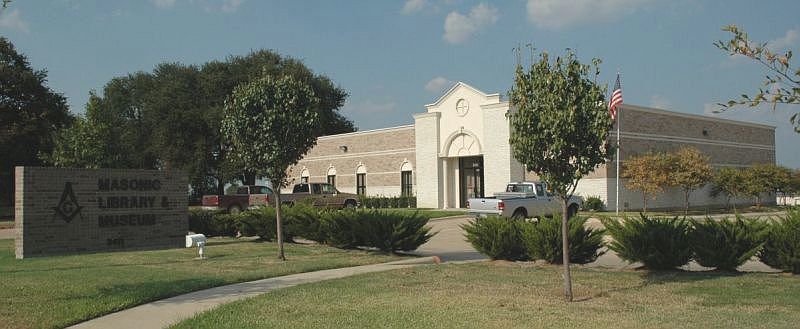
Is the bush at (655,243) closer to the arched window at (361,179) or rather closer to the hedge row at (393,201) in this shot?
the hedge row at (393,201)

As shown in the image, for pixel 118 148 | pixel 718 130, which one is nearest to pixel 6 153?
pixel 118 148

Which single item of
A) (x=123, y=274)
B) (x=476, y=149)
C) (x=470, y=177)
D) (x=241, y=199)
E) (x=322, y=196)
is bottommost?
(x=123, y=274)

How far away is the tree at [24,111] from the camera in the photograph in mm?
45875

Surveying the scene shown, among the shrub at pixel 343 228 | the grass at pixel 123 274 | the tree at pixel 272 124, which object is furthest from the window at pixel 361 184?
the tree at pixel 272 124

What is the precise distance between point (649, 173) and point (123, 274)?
2882 centimetres

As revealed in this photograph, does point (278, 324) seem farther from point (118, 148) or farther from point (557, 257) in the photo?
point (118, 148)

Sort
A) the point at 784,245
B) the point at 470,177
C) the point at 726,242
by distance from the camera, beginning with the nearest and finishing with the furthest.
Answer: the point at 784,245 → the point at 726,242 → the point at 470,177

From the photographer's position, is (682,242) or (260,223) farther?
(260,223)

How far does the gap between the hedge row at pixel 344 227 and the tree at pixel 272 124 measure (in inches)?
94.1

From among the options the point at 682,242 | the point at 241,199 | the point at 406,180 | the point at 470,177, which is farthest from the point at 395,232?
the point at 406,180

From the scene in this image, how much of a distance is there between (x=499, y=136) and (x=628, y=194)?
798cm

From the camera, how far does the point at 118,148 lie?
5822 centimetres

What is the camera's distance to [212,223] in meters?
22.9

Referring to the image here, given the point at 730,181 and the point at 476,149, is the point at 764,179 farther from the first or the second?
the point at 476,149
